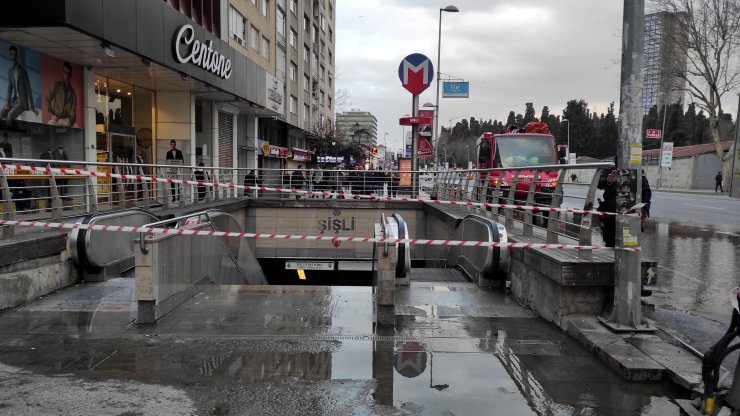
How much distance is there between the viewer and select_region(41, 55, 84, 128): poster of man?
14203mm

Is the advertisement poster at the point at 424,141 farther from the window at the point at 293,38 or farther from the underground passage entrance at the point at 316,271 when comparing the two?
the window at the point at 293,38

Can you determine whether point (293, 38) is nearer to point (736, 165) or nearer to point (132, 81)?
point (132, 81)

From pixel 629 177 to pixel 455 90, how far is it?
20.4 meters

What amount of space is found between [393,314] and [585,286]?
2.03 meters

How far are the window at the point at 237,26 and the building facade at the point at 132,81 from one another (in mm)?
56

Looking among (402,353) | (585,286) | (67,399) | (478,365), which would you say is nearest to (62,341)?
(67,399)

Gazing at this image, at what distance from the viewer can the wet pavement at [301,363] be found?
3.73 meters

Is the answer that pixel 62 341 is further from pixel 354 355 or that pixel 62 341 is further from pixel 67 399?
pixel 354 355

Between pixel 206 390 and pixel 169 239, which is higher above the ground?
pixel 169 239

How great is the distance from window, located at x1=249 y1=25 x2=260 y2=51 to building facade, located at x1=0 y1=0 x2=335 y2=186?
105 millimetres

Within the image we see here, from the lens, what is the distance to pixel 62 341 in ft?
16.2

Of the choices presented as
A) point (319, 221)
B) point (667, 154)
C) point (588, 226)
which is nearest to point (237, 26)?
point (319, 221)

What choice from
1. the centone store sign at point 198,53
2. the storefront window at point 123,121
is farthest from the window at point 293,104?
the storefront window at point 123,121

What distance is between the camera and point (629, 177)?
5137 millimetres
